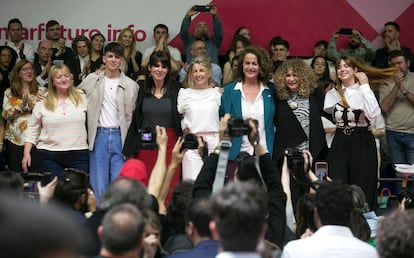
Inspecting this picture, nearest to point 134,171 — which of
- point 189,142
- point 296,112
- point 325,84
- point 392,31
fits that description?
point 189,142

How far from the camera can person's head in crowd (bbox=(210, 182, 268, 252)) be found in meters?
1.88

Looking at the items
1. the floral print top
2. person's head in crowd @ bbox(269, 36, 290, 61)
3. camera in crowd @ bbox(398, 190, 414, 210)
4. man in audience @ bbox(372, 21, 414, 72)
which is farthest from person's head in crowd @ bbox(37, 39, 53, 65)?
camera in crowd @ bbox(398, 190, 414, 210)

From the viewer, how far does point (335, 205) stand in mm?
2979

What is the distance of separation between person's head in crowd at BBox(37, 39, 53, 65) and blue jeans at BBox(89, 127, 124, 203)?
98.5 inches

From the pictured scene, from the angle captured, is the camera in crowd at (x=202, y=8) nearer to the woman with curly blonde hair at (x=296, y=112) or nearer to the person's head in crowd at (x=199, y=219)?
the woman with curly blonde hair at (x=296, y=112)

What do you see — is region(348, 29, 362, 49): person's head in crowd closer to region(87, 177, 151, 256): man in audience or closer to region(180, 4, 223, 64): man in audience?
region(180, 4, 223, 64): man in audience

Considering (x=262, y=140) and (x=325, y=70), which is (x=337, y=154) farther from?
(x=325, y=70)

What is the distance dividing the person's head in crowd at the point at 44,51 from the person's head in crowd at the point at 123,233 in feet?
21.5

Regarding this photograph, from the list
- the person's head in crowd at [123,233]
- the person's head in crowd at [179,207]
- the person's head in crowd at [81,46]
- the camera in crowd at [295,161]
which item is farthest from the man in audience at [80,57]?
the person's head in crowd at [123,233]

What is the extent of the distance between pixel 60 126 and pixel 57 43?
286 centimetres

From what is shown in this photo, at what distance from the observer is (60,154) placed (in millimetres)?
6133

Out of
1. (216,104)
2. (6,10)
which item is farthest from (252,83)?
(6,10)

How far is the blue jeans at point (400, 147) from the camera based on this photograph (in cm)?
801

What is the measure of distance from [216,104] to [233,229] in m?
4.14
